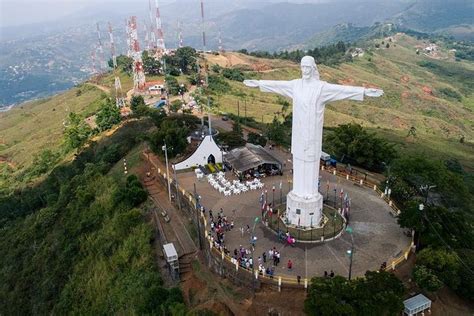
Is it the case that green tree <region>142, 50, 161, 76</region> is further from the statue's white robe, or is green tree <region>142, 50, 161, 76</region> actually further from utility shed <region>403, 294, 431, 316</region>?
utility shed <region>403, 294, 431, 316</region>

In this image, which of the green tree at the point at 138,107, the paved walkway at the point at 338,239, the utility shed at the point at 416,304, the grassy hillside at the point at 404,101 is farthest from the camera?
the grassy hillside at the point at 404,101

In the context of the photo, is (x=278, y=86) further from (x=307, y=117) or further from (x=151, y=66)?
(x=151, y=66)

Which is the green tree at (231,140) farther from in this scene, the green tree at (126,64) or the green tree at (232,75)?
the green tree at (126,64)

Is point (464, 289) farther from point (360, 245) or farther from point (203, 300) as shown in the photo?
point (203, 300)

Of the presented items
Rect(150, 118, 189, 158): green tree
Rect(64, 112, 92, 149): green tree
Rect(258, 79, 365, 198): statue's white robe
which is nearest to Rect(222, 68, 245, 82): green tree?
Rect(64, 112, 92, 149): green tree

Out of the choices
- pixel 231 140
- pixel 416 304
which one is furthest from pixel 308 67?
pixel 231 140

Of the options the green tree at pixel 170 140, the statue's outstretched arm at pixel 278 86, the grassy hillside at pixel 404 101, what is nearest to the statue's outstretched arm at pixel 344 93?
the statue's outstretched arm at pixel 278 86
